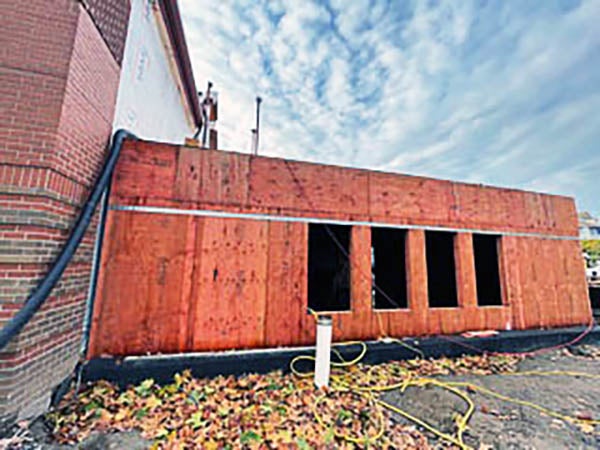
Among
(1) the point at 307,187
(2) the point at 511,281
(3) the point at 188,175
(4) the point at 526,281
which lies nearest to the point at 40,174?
(3) the point at 188,175

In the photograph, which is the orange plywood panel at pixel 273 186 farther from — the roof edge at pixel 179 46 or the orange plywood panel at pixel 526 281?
the orange plywood panel at pixel 526 281

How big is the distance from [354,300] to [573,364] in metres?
3.98

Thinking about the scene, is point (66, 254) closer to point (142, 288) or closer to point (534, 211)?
point (142, 288)

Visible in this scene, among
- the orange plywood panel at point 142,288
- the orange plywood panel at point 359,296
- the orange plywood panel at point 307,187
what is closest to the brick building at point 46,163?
the orange plywood panel at point 142,288

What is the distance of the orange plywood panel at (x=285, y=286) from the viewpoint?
4.17 m

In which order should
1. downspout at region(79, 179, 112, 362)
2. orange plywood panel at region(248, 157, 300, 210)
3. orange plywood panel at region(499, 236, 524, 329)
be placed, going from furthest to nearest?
orange plywood panel at region(499, 236, 524, 329), orange plywood panel at region(248, 157, 300, 210), downspout at region(79, 179, 112, 362)

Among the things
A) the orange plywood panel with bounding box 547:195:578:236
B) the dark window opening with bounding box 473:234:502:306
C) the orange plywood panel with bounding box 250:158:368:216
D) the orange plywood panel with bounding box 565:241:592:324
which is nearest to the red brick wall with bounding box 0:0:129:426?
the orange plywood panel with bounding box 250:158:368:216

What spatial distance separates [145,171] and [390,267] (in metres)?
5.65

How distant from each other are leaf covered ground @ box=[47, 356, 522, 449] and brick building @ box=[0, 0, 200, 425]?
53 cm

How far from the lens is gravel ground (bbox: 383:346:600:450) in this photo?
111 inches

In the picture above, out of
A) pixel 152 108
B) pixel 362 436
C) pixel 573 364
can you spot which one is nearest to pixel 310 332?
pixel 362 436

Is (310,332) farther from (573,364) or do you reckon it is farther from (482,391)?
(573,364)

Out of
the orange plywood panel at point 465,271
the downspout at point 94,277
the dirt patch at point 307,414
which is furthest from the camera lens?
the orange plywood panel at point 465,271

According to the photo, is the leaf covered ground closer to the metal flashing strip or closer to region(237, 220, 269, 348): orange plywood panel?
region(237, 220, 269, 348): orange plywood panel
